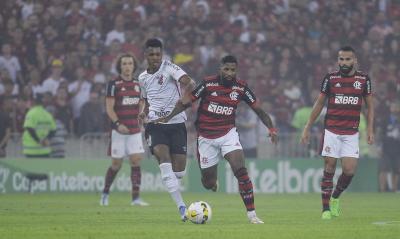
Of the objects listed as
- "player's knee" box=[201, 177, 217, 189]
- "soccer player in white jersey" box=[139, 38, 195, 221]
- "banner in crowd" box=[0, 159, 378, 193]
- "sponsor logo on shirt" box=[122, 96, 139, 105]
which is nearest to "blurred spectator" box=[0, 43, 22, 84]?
"banner in crowd" box=[0, 159, 378, 193]

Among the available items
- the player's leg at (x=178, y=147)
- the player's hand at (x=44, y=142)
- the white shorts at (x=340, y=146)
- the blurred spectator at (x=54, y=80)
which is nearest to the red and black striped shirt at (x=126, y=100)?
Result: the player's leg at (x=178, y=147)

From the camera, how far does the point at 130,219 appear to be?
53.9 feet

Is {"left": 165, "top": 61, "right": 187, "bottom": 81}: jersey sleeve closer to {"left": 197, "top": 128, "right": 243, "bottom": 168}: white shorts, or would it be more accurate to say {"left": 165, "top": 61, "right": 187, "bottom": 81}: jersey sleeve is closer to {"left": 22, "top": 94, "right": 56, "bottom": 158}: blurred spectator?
{"left": 197, "top": 128, "right": 243, "bottom": 168}: white shorts

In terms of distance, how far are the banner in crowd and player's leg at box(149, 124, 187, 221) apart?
1205cm

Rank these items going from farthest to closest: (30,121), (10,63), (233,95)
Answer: (10,63) → (30,121) → (233,95)

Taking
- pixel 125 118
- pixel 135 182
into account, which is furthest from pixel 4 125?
pixel 135 182

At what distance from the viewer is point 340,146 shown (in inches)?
658

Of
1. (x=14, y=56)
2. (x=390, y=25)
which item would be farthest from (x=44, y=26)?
(x=390, y=25)

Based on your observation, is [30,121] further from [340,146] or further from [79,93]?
[340,146]

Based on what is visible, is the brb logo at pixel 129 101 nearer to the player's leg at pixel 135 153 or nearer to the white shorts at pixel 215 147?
the player's leg at pixel 135 153

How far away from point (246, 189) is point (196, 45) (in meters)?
15.6

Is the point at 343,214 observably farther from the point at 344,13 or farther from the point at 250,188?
the point at 344,13

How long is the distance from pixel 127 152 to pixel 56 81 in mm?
7390

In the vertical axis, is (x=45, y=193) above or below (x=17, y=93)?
below
